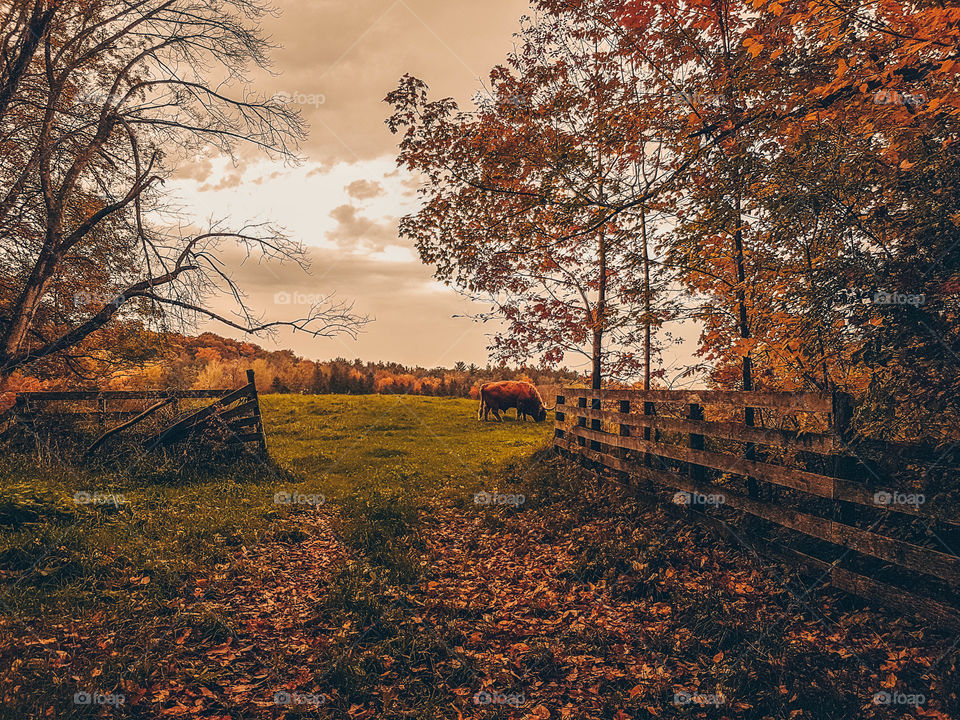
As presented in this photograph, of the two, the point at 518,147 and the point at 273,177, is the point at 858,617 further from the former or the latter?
the point at 273,177

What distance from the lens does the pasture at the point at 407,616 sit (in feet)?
14.6

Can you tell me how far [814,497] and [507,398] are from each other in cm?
1596

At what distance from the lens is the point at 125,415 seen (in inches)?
478

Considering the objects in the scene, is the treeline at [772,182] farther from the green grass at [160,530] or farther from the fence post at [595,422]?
the green grass at [160,530]

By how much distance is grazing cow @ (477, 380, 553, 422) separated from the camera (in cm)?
2198

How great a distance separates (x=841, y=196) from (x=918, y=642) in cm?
467

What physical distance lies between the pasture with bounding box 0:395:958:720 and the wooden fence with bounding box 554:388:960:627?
0.35 m

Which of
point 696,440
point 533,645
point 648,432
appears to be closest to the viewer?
point 533,645

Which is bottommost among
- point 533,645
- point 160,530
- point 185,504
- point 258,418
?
point 533,645

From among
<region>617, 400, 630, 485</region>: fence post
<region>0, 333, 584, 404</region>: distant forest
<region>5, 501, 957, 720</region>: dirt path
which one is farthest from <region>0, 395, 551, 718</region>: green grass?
<region>0, 333, 584, 404</region>: distant forest

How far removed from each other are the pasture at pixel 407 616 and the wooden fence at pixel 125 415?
1420 millimetres

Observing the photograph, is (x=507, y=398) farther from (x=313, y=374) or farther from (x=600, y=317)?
(x=313, y=374)

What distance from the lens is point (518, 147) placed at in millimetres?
10164

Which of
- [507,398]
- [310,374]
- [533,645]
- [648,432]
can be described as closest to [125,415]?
[533,645]
